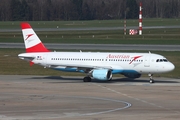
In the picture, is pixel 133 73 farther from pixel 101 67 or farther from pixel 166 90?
pixel 166 90

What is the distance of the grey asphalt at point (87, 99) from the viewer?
34.8m

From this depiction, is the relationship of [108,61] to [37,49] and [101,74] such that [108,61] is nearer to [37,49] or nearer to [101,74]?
[101,74]

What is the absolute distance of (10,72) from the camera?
66.7 metres

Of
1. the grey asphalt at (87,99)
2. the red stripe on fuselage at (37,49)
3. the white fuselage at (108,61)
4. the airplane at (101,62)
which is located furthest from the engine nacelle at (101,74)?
the red stripe on fuselage at (37,49)

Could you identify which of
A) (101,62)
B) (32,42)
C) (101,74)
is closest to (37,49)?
(32,42)

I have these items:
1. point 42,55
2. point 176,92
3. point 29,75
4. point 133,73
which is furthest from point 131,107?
point 29,75

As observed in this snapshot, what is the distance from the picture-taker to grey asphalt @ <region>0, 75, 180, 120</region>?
3481 cm

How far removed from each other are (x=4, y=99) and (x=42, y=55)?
16.7 meters

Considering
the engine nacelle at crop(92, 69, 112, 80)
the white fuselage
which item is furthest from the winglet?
the engine nacelle at crop(92, 69, 112, 80)

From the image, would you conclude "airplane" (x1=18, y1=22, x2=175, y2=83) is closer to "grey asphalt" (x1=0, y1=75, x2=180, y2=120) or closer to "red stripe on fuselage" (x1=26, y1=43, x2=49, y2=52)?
"red stripe on fuselage" (x1=26, y1=43, x2=49, y2=52)

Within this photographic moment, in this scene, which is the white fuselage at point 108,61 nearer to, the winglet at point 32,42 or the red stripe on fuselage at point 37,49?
the red stripe on fuselage at point 37,49

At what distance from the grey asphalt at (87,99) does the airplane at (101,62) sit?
1.25m

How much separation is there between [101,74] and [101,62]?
2423mm

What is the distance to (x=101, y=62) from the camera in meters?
56.5
